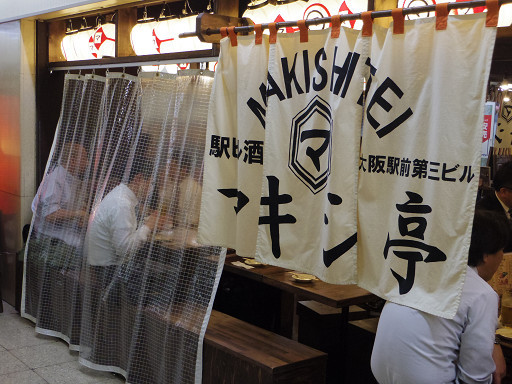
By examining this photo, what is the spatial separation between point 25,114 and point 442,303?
6881 millimetres

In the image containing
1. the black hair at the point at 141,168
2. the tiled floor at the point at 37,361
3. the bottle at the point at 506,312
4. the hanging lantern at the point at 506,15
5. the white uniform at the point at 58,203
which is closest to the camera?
the hanging lantern at the point at 506,15

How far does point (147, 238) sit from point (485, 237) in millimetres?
3395

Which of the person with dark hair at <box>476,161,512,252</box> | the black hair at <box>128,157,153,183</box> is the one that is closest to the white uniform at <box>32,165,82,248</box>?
the black hair at <box>128,157,153,183</box>

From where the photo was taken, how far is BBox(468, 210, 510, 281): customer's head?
3418 mm

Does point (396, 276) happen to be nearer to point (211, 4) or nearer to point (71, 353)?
point (211, 4)

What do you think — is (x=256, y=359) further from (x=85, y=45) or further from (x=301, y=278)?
(x=85, y=45)

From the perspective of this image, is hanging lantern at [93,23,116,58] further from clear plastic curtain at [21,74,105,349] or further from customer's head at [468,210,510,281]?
customer's head at [468,210,510,281]

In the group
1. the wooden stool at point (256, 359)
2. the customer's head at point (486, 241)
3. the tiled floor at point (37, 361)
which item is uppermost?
the customer's head at point (486, 241)

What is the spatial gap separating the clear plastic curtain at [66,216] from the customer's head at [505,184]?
4.45 meters

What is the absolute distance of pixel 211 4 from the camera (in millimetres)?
6406

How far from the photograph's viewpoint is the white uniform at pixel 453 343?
329cm

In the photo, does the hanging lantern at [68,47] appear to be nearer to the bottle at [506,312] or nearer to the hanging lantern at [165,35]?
the hanging lantern at [165,35]

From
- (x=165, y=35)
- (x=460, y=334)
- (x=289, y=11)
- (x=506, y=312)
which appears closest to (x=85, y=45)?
(x=165, y=35)

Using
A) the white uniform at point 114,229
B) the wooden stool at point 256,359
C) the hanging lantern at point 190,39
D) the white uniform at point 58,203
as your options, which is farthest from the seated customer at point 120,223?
the hanging lantern at point 190,39
